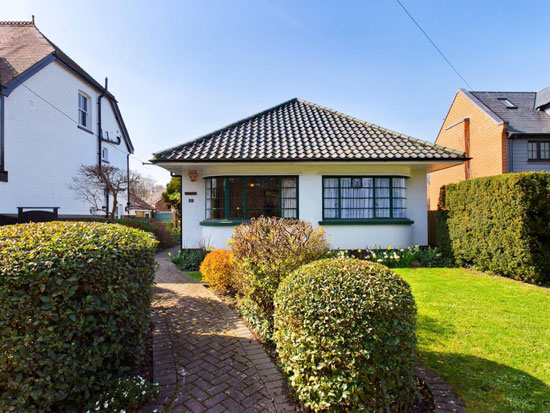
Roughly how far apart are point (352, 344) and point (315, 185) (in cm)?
781


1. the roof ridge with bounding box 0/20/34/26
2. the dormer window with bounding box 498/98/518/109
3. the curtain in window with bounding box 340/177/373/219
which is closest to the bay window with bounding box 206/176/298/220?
the curtain in window with bounding box 340/177/373/219

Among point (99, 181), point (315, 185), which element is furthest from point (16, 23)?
point (315, 185)

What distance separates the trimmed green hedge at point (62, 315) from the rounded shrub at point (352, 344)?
178 centimetres

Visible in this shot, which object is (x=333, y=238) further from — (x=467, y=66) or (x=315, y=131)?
(x=467, y=66)

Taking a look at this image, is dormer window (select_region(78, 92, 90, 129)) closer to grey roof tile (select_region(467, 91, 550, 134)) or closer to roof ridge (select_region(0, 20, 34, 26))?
roof ridge (select_region(0, 20, 34, 26))

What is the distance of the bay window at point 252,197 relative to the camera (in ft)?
31.9

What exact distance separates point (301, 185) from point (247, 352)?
22.5 ft

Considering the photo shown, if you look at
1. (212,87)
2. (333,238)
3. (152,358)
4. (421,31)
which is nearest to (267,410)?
(152,358)

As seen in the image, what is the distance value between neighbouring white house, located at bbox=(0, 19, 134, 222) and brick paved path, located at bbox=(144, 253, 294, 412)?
9740 millimetres

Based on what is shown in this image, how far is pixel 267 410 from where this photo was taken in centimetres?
258

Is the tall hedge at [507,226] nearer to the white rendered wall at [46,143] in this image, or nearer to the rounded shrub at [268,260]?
the rounded shrub at [268,260]

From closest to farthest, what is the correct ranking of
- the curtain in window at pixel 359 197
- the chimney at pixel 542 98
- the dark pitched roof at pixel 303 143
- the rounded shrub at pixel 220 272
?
1. the rounded shrub at pixel 220 272
2. the dark pitched roof at pixel 303 143
3. the curtain in window at pixel 359 197
4. the chimney at pixel 542 98

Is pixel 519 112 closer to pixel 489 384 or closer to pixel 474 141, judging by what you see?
pixel 474 141

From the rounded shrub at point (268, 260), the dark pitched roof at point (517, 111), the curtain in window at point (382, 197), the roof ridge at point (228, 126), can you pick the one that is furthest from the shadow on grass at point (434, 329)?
the dark pitched roof at point (517, 111)
